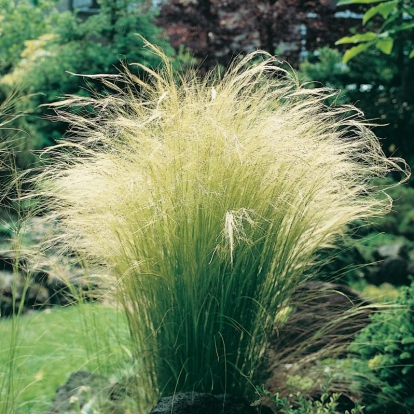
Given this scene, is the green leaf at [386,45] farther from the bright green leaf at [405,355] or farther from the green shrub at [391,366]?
the bright green leaf at [405,355]

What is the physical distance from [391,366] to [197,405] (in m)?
1.24

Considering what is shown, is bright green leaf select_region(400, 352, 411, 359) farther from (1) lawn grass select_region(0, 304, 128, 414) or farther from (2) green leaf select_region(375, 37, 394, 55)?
(2) green leaf select_region(375, 37, 394, 55)

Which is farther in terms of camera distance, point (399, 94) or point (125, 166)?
point (399, 94)

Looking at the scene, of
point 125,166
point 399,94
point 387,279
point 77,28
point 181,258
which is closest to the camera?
point 181,258

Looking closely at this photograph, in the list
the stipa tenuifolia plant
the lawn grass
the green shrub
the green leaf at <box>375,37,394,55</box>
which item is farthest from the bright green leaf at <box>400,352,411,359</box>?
the green leaf at <box>375,37,394,55</box>

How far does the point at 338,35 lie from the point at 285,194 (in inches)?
327

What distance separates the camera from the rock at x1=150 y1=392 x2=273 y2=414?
8.91ft

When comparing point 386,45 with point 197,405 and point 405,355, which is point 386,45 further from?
point 197,405

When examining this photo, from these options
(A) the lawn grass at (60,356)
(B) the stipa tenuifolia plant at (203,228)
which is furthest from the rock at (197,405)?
(A) the lawn grass at (60,356)

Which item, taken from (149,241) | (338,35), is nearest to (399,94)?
(338,35)

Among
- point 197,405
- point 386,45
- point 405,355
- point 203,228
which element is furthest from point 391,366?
point 386,45

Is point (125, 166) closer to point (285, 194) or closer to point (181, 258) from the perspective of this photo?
point (181, 258)

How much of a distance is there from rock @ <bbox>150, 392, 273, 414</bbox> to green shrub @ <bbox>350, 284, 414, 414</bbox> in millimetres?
961

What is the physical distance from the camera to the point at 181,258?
2.89 metres
